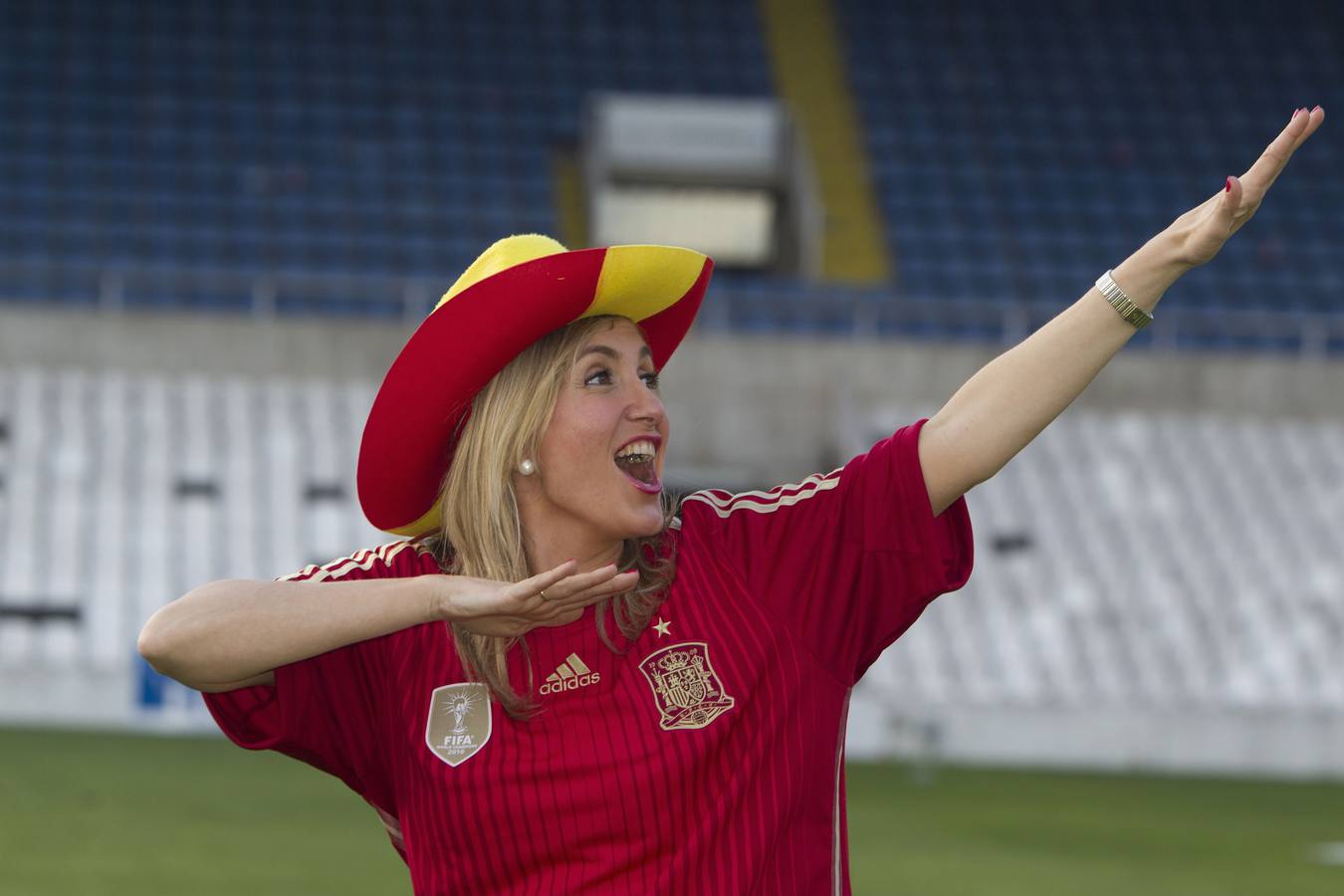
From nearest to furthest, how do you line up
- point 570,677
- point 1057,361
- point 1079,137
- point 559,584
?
1. point 559,584
2. point 1057,361
3. point 570,677
4. point 1079,137

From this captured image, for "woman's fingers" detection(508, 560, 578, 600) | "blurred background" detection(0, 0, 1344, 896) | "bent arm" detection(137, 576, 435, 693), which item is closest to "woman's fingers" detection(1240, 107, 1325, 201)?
"woman's fingers" detection(508, 560, 578, 600)

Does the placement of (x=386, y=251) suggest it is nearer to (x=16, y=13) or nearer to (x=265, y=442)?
(x=265, y=442)

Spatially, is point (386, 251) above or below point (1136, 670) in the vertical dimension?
above

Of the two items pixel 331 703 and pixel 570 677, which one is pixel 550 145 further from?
pixel 570 677

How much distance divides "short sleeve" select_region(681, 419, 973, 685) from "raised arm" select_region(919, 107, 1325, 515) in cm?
5

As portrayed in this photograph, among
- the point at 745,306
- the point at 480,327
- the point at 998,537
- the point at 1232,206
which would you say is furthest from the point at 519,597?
the point at 745,306

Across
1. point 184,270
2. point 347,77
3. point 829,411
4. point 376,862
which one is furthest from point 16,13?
point 376,862

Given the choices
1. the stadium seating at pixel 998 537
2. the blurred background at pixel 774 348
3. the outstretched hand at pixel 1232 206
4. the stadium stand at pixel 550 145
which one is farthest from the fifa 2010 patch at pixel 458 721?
the stadium stand at pixel 550 145

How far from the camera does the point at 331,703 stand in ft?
9.18

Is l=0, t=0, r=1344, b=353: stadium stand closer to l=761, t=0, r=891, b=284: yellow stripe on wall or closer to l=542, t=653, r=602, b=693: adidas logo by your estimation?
l=761, t=0, r=891, b=284: yellow stripe on wall

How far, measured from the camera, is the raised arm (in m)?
2.58

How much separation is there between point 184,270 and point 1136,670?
853 cm

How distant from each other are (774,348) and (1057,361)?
14.2m

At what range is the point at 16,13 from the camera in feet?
65.4
